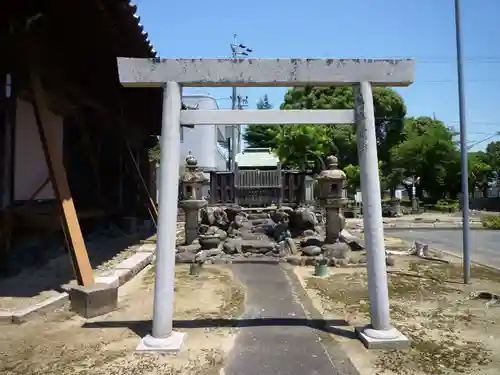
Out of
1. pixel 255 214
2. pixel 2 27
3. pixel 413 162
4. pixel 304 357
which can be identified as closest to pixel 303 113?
pixel 304 357

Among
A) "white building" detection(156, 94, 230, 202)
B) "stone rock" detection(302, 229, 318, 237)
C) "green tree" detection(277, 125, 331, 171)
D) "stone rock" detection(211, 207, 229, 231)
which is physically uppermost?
"white building" detection(156, 94, 230, 202)

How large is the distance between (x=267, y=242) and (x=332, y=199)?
7.48ft

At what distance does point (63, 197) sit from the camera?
22.6ft

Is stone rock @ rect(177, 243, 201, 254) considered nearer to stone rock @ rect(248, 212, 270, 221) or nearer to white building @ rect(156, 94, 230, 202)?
stone rock @ rect(248, 212, 270, 221)

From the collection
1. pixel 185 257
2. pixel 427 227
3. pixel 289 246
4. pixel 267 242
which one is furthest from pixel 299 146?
pixel 185 257

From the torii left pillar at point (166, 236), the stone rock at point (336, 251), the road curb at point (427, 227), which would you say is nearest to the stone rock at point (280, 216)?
the stone rock at point (336, 251)

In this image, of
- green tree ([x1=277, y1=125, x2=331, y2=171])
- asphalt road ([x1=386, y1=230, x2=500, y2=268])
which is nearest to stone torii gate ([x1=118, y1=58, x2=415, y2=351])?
asphalt road ([x1=386, y1=230, x2=500, y2=268])

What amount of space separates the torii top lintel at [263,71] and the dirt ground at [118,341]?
3117 millimetres

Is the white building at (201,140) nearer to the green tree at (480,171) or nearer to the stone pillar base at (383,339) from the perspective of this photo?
the green tree at (480,171)

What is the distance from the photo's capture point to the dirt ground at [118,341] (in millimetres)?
4246

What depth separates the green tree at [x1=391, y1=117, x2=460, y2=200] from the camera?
37.0 meters

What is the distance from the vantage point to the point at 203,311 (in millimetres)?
6305

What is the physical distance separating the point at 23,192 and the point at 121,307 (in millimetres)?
4002

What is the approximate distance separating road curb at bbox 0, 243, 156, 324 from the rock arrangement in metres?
1.07
